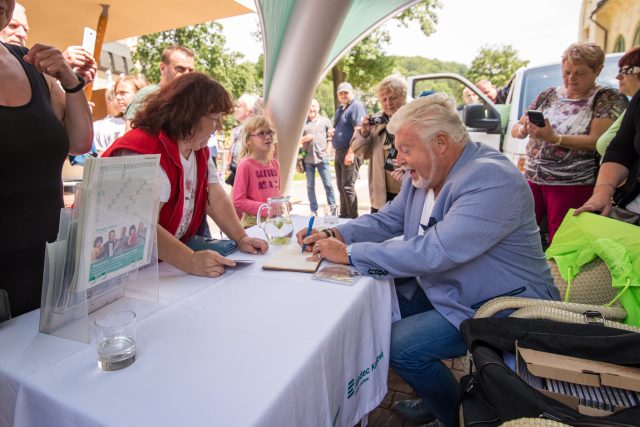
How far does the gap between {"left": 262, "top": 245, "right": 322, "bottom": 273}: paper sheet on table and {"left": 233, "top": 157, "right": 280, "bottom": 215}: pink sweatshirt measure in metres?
1.16

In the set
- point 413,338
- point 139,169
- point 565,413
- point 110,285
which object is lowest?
point 413,338

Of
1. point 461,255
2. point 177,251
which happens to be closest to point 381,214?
point 461,255

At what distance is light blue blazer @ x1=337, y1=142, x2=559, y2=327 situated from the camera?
4.43ft

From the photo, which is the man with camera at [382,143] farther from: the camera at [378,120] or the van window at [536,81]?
the van window at [536,81]

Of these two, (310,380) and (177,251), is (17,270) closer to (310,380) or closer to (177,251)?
(177,251)

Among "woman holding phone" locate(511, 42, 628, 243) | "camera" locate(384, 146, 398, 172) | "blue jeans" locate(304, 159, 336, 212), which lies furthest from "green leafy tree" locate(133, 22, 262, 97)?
"woman holding phone" locate(511, 42, 628, 243)

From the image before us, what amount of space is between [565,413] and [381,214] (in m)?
1.24

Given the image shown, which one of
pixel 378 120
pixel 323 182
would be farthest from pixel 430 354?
pixel 323 182

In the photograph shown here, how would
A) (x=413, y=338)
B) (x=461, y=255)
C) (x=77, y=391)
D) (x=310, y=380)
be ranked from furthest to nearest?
1. (x=413, y=338)
2. (x=461, y=255)
3. (x=310, y=380)
4. (x=77, y=391)

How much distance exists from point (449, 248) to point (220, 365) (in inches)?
33.9

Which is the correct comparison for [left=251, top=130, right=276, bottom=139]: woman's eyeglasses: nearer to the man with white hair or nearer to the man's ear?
the man with white hair

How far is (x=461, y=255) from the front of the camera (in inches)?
52.9

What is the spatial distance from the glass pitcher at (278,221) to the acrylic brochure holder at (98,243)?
30.1 inches

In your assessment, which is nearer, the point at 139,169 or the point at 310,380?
the point at 310,380
